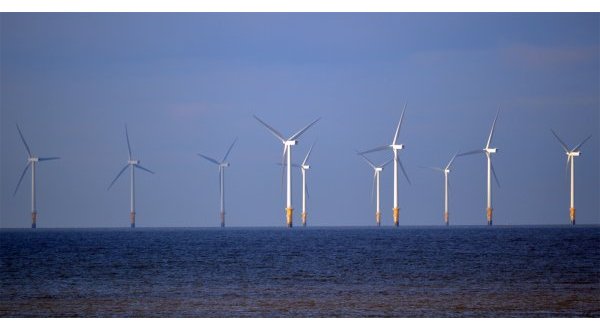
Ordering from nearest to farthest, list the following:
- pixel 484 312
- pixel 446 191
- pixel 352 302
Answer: pixel 484 312 → pixel 352 302 → pixel 446 191

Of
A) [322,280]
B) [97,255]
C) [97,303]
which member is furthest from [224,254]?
[97,303]
